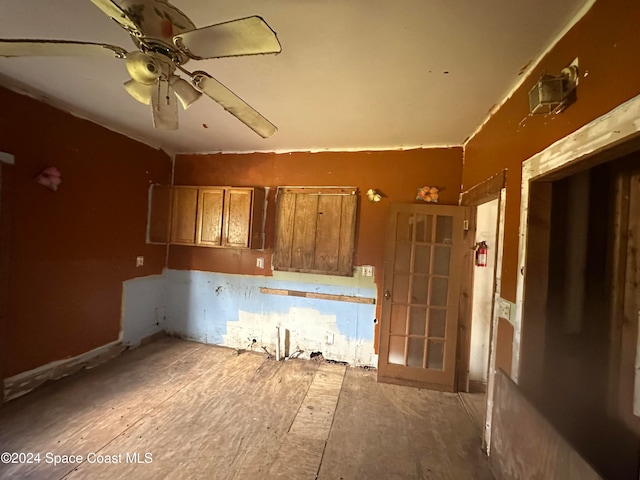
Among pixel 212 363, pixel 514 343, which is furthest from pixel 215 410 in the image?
pixel 514 343

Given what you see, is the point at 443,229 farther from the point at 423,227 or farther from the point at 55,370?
the point at 55,370

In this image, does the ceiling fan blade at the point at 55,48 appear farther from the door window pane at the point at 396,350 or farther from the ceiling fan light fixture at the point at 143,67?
the door window pane at the point at 396,350

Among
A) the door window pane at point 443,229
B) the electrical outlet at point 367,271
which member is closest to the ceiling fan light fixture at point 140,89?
the electrical outlet at point 367,271

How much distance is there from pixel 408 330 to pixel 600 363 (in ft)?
5.13

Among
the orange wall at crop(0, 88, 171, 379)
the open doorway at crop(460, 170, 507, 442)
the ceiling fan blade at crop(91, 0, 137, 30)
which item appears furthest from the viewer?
the open doorway at crop(460, 170, 507, 442)

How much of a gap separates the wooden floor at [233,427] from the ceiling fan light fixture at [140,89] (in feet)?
7.09

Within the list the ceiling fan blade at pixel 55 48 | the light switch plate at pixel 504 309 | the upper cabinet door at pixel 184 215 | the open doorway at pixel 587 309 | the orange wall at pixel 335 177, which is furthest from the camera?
the upper cabinet door at pixel 184 215

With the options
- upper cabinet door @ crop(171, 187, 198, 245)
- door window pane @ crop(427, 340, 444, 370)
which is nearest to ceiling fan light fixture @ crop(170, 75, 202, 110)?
upper cabinet door @ crop(171, 187, 198, 245)

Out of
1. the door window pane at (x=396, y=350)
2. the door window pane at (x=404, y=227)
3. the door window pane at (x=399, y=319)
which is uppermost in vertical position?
the door window pane at (x=404, y=227)

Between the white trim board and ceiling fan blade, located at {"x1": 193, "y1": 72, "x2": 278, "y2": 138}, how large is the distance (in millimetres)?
1410

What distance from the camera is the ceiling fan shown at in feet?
3.04

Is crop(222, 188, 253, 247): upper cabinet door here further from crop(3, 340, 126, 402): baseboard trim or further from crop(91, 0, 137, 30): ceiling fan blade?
crop(91, 0, 137, 30): ceiling fan blade

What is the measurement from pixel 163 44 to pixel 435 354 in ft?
10.6

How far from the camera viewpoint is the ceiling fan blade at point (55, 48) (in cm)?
105
